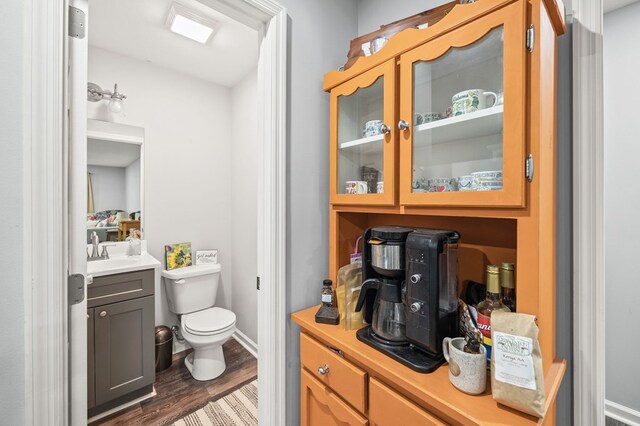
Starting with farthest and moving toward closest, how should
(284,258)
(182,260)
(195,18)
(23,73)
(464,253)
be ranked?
(182,260) → (195,18) → (284,258) → (464,253) → (23,73)

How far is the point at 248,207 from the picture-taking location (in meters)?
2.59

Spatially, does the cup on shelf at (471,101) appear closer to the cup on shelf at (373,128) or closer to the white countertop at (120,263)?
the cup on shelf at (373,128)

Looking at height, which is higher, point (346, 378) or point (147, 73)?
point (147, 73)

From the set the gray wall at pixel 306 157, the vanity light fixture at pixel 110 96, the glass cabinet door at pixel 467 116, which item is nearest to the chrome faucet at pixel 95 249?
the vanity light fixture at pixel 110 96

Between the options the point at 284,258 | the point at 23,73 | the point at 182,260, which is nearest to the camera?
the point at 23,73

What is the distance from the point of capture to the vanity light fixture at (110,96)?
2057 millimetres

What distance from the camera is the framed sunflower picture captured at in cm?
246

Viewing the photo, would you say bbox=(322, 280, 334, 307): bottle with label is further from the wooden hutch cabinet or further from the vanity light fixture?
the vanity light fixture

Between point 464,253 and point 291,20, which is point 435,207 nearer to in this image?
point 464,253

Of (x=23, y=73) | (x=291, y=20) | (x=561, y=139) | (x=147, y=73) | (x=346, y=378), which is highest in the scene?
(x=147, y=73)

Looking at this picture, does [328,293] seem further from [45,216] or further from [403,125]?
[45,216]

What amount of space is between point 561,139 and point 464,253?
0.49m

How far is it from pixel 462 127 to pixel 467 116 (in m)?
0.04

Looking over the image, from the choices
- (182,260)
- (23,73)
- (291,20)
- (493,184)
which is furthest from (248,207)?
(493,184)
